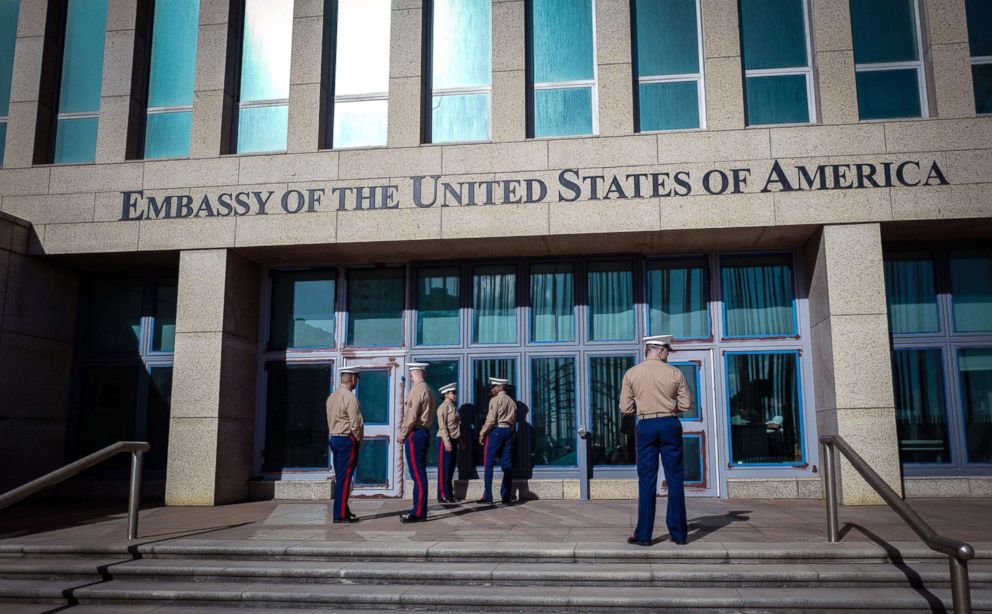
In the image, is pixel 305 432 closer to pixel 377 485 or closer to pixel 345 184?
pixel 377 485

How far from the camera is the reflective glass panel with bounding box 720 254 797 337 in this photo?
12.2m

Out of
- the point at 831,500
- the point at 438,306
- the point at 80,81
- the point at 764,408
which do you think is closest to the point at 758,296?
the point at 764,408

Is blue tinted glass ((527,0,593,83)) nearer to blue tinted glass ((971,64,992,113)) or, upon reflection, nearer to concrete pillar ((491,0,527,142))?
concrete pillar ((491,0,527,142))

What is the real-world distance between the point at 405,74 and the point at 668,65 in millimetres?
4085

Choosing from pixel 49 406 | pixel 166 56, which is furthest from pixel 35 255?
pixel 166 56

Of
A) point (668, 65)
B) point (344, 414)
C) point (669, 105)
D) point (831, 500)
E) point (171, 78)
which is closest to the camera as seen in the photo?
point (831, 500)

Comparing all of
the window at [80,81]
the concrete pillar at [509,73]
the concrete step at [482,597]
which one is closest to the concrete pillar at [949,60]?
the concrete pillar at [509,73]

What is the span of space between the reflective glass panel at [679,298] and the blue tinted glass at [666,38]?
2.99m

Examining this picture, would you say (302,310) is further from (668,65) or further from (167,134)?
(668,65)

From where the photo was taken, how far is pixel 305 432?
12.9m

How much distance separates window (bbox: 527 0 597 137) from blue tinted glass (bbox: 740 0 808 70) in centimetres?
238

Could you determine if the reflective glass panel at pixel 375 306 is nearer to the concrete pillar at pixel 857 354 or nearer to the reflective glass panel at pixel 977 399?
the concrete pillar at pixel 857 354

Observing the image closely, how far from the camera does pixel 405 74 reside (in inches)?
494

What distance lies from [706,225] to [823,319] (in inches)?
83.8
